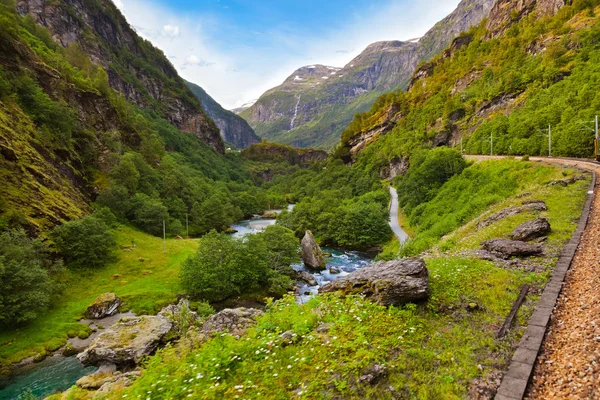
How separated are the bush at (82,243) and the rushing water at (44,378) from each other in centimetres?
2207

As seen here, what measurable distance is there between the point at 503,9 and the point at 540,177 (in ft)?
434

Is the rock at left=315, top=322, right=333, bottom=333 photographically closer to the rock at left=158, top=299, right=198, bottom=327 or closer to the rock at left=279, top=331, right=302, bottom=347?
the rock at left=279, top=331, right=302, bottom=347

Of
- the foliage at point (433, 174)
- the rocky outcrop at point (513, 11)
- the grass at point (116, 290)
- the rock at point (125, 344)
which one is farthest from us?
the rocky outcrop at point (513, 11)

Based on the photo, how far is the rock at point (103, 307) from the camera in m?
37.2

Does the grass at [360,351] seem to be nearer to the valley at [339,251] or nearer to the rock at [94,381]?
the valley at [339,251]

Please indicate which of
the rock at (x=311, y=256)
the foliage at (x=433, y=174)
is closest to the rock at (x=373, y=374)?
the rock at (x=311, y=256)

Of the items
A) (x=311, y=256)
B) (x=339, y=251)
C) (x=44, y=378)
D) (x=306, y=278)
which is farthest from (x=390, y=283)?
(x=339, y=251)

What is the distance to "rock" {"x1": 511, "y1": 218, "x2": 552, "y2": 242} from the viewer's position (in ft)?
52.0

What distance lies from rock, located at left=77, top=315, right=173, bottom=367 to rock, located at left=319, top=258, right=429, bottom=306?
707 inches

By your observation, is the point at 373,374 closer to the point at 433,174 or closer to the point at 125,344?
the point at 125,344

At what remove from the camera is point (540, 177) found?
32.2 m

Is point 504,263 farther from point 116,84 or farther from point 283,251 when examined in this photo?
point 116,84

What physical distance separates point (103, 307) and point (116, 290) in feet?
22.7

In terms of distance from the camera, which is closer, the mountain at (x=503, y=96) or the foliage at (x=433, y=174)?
the mountain at (x=503, y=96)
